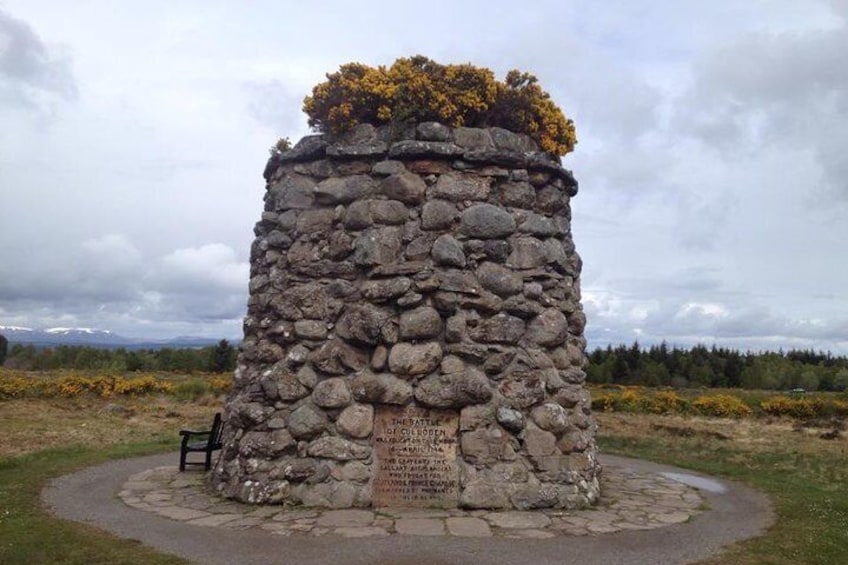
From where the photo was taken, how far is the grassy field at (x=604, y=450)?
6484 mm

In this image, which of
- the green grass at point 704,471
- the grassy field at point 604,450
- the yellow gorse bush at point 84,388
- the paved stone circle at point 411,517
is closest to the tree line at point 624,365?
the yellow gorse bush at point 84,388

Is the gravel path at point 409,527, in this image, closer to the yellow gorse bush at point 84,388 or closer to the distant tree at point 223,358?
the yellow gorse bush at point 84,388

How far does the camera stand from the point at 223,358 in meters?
47.5

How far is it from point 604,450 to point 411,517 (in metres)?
8.04

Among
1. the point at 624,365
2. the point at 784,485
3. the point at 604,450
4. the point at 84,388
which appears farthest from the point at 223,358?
the point at 784,485

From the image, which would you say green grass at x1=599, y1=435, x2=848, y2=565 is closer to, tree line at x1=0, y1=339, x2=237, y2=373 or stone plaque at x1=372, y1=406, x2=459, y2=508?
stone plaque at x1=372, y1=406, x2=459, y2=508

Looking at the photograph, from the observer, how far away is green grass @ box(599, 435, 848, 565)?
671 cm

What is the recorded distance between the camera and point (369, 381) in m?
8.20

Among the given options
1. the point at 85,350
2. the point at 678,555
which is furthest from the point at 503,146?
the point at 85,350

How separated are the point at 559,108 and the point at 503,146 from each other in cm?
137

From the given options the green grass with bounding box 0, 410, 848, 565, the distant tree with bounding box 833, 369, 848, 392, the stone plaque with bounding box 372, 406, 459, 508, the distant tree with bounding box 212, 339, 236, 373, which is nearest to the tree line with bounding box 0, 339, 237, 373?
the distant tree with bounding box 212, 339, 236, 373

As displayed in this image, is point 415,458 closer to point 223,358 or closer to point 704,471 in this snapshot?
point 704,471

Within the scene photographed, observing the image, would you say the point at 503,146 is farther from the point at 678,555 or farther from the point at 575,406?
the point at 678,555

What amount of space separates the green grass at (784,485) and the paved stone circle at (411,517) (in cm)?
109
